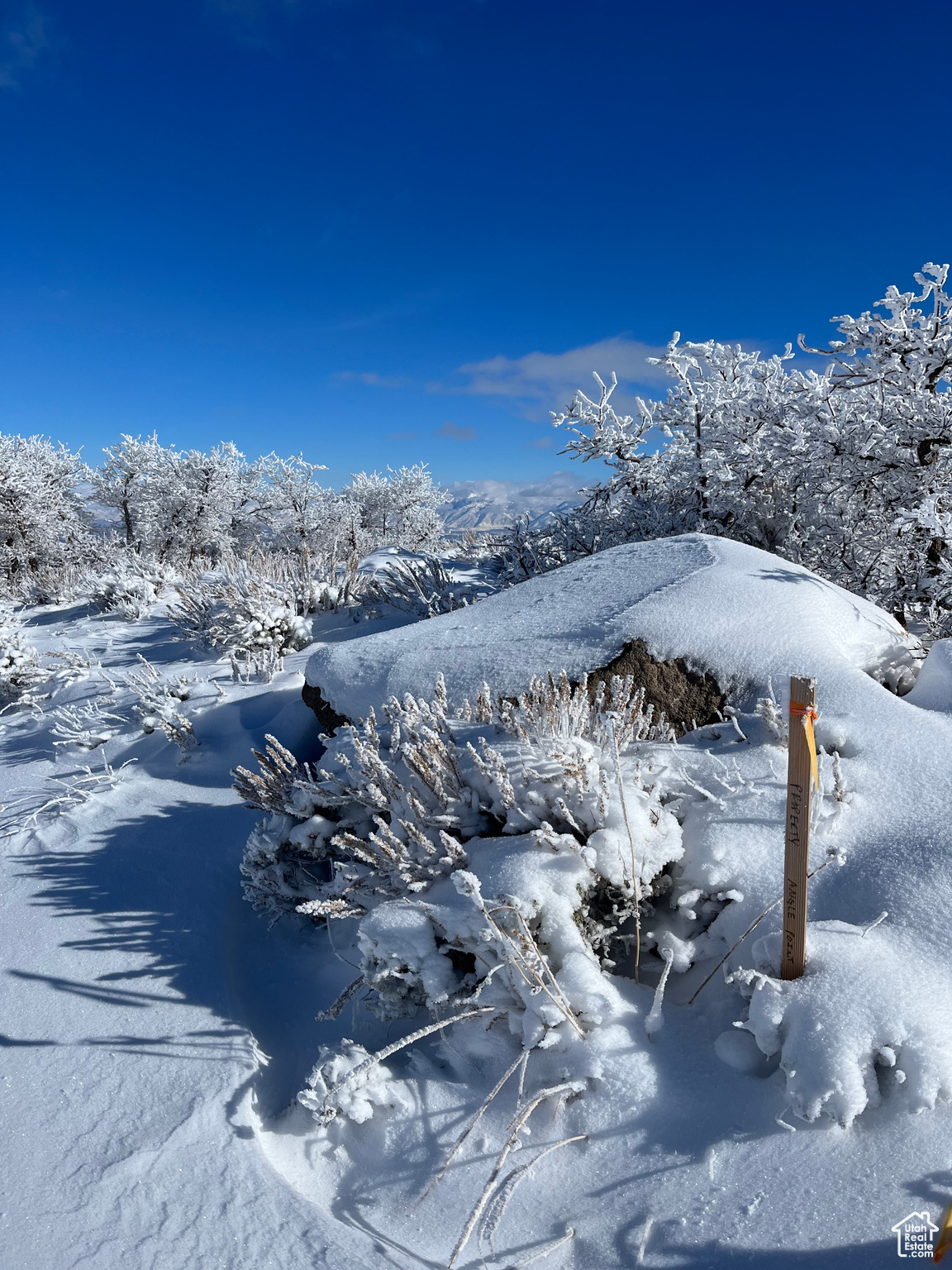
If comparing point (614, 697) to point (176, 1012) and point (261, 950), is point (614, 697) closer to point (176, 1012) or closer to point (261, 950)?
point (261, 950)

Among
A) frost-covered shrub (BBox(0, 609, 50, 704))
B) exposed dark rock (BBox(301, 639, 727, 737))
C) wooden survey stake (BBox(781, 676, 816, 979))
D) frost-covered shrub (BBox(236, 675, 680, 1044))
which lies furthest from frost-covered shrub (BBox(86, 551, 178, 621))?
wooden survey stake (BBox(781, 676, 816, 979))

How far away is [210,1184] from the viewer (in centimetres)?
185

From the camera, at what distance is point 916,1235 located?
1.43m

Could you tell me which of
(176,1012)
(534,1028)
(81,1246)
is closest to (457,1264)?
(534,1028)

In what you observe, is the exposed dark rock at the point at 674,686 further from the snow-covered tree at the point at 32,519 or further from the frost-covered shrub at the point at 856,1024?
the snow-covered tree at the point at 32,519

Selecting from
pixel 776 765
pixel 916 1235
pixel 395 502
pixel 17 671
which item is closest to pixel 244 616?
pixel 17 671

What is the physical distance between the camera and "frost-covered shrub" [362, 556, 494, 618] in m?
6.51

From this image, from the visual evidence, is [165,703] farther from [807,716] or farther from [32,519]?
[32,519]

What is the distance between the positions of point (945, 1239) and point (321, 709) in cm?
361

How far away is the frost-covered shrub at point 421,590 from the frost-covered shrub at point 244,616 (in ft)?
3.19

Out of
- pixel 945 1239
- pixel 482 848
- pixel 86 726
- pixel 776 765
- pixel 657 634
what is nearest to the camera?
pixel 945 1239

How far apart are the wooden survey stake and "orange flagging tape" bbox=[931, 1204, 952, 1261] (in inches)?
23.9

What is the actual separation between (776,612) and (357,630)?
14.7ft

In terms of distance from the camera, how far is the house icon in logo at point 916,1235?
1.40 m
